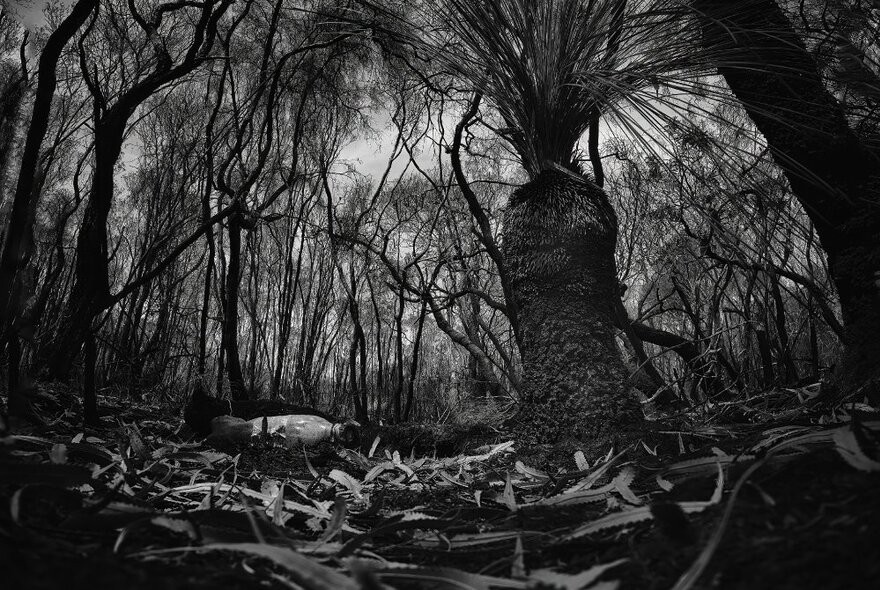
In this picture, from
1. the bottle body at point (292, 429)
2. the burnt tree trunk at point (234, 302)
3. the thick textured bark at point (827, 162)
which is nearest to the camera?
the thick textured bark at point (827, 162)

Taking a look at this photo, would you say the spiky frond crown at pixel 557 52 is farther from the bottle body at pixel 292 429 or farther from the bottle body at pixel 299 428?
the bottle body at pixel 299 428

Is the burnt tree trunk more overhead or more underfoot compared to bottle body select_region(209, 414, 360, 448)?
more overhead

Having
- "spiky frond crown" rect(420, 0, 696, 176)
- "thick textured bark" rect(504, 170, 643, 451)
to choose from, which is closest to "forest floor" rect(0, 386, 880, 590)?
"thick textured bark" rect(504, 170, 643, 451)

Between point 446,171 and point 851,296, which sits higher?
point 446,171

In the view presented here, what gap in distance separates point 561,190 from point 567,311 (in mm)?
447

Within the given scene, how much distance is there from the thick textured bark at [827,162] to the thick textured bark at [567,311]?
1.94 feet

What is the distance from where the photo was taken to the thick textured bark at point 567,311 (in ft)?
5.49

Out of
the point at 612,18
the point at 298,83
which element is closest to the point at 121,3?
the point at 298,83

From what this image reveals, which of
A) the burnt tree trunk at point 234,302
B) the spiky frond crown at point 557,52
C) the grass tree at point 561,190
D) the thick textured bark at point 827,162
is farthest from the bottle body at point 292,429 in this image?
the thick textured bark at point 827,162

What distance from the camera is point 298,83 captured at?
24.4 ft

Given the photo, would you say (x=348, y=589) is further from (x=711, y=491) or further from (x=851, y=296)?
(x=851, y=296)

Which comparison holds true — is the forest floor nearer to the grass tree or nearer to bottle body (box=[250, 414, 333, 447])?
the grass tree

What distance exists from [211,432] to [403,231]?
882 centimetres

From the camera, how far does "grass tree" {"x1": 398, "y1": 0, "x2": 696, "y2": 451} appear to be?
1.65 m
